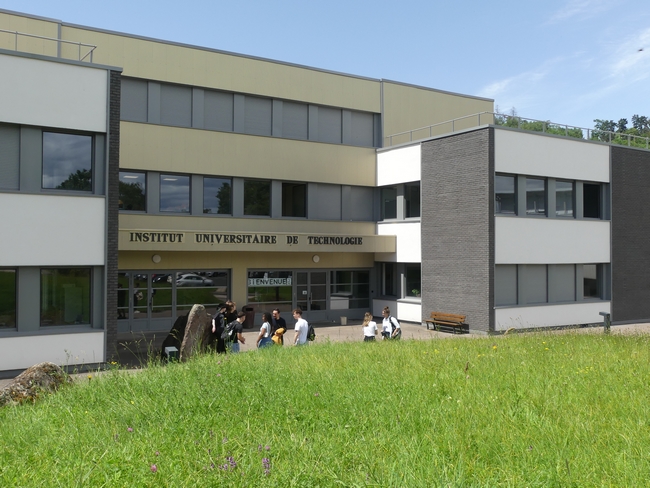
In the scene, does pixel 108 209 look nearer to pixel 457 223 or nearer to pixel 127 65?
pixel 127 65

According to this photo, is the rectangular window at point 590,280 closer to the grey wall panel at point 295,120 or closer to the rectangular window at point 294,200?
the rectangular window at point 294,200

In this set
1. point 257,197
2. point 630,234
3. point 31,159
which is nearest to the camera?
point 31,159

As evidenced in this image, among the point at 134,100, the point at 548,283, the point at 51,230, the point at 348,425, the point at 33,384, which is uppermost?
the point at 134,100

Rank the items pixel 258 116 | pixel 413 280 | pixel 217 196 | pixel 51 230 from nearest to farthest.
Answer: pixel 51 230, pixel 217 196, pixel 258 116, pixel 413 280

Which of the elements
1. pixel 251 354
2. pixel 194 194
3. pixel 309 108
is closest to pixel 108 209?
pixel 251 354

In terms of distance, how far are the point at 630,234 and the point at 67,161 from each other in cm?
2307

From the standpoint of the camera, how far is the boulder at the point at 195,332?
1586cm

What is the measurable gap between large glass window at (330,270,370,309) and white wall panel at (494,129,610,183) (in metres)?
8.46

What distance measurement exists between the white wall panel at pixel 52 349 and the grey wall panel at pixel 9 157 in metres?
3.76

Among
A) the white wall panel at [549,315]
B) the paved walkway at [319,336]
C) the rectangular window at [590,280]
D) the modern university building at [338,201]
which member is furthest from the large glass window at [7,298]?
the rectangular window at [590,280]

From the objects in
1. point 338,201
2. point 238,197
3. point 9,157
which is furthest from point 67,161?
point 338,201

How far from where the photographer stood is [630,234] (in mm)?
28125

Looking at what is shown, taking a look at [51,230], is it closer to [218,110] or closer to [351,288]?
[218,110]

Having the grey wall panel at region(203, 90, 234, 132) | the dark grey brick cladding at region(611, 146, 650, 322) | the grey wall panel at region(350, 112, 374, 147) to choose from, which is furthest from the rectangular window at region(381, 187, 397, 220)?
the dark grey brick cladding at region(611, 146, 650, 322)
